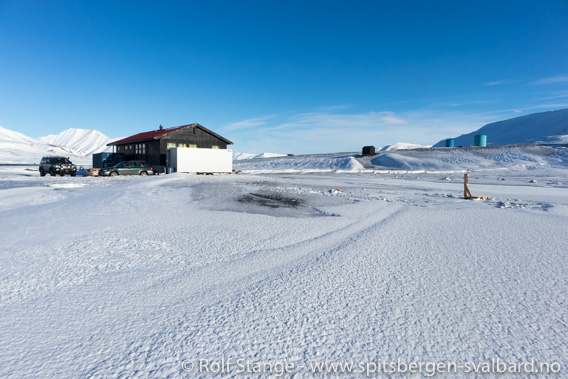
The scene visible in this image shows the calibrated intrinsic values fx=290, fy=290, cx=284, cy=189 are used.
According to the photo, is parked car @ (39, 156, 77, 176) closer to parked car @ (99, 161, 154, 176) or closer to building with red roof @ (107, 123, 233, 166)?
parked car @ (99, 161, 154, 176)

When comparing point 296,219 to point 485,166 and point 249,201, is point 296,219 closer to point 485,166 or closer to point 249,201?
point 249,201

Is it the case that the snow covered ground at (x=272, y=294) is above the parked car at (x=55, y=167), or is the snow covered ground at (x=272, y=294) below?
below

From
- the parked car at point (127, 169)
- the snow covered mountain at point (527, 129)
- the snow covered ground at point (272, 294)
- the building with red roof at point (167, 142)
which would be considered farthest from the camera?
the snow covered mountain at point (527, 129)

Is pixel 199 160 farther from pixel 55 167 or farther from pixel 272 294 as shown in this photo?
pixel 272 294

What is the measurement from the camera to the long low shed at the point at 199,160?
29.1 m

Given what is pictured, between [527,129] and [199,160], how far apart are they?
13481 cm

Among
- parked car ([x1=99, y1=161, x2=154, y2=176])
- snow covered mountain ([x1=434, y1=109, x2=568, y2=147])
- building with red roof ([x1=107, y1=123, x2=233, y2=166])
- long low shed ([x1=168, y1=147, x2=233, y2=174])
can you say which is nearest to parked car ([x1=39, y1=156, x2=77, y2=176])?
parked car ([x1=99, y1=161, x2=154, y2=176])

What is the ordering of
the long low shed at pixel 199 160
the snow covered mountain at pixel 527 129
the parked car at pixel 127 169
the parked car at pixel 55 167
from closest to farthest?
1. the parked car at pixel 127 169
2. the parked car at pixel 55 167
3. the long low shed at pixel 199 160
4. the snow covered mountain at pixel 527 129

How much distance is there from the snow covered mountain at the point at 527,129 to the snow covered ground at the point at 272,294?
116336 millimetres

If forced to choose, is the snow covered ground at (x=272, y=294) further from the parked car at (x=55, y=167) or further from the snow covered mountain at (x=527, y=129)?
the snow covered mountain at (x=527, y=129)

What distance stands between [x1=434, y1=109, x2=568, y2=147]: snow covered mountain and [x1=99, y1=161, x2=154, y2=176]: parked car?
367ft

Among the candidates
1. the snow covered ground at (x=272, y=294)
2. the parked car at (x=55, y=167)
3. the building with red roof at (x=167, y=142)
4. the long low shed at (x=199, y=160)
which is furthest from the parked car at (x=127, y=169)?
the snow covered ground at (x=272, y=294)

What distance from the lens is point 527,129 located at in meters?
114

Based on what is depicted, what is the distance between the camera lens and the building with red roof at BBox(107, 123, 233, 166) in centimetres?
3158
